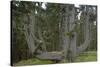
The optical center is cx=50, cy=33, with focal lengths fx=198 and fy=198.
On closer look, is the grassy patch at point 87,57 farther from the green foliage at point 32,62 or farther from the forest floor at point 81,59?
the green foliage at point 32,62

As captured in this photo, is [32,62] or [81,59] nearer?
[32,62]

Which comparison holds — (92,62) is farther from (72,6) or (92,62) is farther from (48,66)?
(72,6)

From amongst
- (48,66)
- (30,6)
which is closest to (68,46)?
(48,66)

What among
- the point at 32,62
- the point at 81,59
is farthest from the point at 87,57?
the point at 32,62

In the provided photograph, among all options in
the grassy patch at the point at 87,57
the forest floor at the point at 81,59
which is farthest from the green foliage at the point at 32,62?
the grassy patch at the point at 87,57

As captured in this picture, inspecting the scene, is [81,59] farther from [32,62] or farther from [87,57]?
[32,62]

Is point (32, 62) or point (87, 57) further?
point (87, 57)

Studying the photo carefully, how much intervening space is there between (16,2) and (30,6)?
0.20 meters

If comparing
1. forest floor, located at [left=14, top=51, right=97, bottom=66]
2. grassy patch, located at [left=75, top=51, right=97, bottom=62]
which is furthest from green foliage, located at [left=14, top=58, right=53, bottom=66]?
grassy patch, located at [left=75, top=51, right=97, bottom=62]

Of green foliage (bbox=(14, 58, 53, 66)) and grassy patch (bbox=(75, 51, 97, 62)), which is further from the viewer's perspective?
grassy patch (bbox=(75, 51, 97, 62))

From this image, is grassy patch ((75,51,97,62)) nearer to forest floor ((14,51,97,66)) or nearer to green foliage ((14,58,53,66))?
forest floor ((14,51,97,66))

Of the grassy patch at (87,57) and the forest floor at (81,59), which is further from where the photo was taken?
the grassy patch at (87,57)

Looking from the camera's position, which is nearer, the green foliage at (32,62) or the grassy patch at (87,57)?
the green foliage at (32,62)

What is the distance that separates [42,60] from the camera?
9.00ft
